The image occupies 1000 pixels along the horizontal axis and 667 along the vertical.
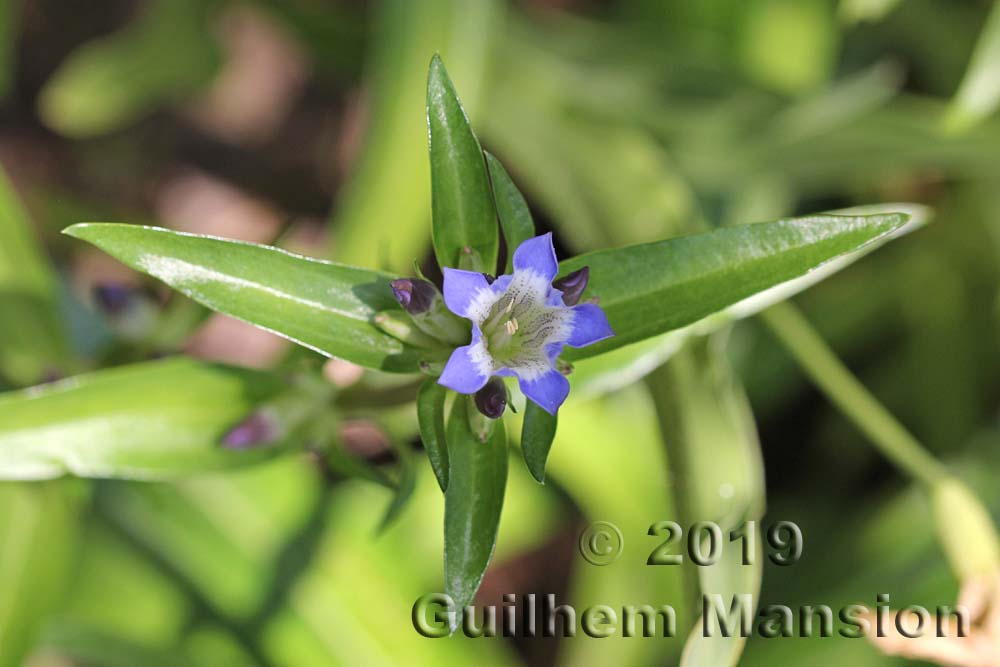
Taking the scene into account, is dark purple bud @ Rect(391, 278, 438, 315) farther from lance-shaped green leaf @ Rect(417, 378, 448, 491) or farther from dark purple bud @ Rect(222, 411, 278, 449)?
dark purple bud @ Rect(222, 411, 278, 449)

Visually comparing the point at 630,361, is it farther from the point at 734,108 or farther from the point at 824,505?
the point at 824,505

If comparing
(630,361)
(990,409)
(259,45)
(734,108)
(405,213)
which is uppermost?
(259,45)

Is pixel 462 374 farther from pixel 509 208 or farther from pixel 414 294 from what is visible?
pixel 509 208

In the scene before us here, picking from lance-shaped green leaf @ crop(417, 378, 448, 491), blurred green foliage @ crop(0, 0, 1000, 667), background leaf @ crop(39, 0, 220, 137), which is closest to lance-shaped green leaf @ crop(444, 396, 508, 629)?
lance-shaped green leaf @ crop(417, 378, 448, 491)

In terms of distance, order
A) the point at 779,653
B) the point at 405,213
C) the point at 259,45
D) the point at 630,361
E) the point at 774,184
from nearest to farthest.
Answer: the point at 630,361 < the point at 405,213 < the point at 779,653 < the point at 774,184 < the point at 259,45

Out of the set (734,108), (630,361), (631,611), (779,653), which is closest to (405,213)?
(630,361)

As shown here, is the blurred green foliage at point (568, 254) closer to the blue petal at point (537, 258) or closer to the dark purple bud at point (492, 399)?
the dark purple bud at point (492, 399)

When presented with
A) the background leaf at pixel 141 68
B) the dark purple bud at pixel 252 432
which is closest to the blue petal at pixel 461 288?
the dark purple bud at pixel 252 432
